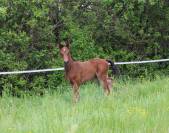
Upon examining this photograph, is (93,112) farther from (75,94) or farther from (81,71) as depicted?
(81,71)

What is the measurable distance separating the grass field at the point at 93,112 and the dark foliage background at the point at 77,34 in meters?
2.54

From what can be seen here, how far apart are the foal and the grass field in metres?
0.32

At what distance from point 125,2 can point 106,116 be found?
8249 mm

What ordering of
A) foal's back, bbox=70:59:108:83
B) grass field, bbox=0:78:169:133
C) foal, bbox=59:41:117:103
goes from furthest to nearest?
foal's back, bbox=70:59:108:83, foal, bbox=59:41:117:103, grass field, bbox=0:78:169:133

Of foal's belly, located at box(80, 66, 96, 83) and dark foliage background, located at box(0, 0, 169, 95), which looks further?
dark foliage background, located at box(0, 0, 169, 95)

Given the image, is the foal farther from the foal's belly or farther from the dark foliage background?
the dark foliage background

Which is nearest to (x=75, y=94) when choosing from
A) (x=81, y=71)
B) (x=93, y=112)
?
(x=81, y=71)

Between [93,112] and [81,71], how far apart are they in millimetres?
2958

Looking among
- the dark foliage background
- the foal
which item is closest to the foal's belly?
the foal

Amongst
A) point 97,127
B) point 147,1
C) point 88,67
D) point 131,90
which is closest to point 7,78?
point 88,67

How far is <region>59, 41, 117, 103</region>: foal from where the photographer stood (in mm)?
11445

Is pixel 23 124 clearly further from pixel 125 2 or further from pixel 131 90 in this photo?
pixel 125 2

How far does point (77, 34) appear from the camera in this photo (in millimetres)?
15812

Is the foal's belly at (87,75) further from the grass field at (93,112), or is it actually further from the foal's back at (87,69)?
the grass field at (93,112)
